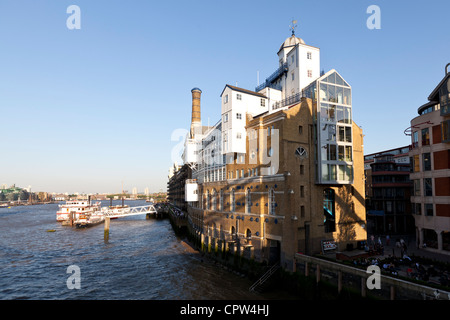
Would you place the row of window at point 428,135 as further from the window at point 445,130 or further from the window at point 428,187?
the window at point 428,187

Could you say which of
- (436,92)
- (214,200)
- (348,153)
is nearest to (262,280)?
(214,200)

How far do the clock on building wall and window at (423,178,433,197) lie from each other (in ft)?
61.8

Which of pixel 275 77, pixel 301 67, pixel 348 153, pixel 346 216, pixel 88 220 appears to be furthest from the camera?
pixel 88 220

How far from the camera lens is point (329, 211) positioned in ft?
129

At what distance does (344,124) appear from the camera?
39344 mm

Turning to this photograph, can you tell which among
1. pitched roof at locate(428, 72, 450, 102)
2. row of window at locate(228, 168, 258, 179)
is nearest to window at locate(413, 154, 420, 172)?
pitched roof at locate(428, 72, 450, 102)

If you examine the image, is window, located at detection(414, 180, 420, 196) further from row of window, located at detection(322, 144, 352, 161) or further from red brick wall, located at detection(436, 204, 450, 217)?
row of window, located at detection(322, 144, 352, 161)

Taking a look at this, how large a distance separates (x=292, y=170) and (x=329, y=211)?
9.46m

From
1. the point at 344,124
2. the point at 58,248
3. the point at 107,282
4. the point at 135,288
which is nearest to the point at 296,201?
the point at 344,124

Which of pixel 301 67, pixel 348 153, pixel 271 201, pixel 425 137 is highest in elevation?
pixel 301 67

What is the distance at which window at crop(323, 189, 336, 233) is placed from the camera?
128ft

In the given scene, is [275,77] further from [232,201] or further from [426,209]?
[426,209]

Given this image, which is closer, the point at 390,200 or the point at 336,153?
the point at 336,153
